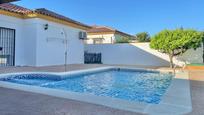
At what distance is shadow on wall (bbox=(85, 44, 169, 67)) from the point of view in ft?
61.5

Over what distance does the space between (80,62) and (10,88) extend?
1336 cm

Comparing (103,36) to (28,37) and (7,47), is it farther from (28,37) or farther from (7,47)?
(7,47)

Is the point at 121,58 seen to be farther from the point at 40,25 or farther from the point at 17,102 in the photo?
the point at 17,102

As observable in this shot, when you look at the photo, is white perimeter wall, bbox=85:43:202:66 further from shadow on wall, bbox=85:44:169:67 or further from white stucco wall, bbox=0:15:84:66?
white stucco wall, bbox=0:15:84:66

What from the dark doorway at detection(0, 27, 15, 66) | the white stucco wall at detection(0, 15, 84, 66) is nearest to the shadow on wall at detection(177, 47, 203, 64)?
the white stucco wall at detection(0, 15, 84, 66)

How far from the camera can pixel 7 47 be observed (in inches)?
518

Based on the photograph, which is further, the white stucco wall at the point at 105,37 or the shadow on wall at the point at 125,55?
the white stucco wall at the point at 105,37

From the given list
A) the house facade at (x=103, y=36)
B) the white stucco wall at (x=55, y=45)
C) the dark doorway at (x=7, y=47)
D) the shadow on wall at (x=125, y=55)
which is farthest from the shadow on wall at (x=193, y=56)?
the dark doorway at (x=7, y=47)

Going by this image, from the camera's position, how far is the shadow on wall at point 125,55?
61.5ft

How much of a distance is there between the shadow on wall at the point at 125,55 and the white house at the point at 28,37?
19.7ft

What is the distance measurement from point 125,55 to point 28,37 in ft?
31.5

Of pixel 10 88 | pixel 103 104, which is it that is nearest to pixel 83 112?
pixel 103 104

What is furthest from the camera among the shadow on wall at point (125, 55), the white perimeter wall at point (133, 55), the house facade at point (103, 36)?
the house facade at point (103, 36)

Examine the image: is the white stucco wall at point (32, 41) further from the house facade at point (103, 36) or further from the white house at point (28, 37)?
the house facade at point (103, 36)
